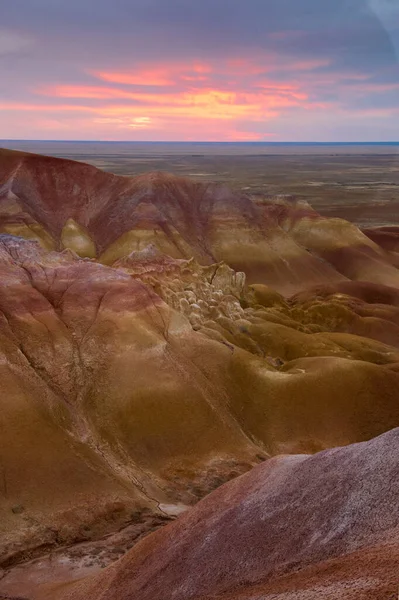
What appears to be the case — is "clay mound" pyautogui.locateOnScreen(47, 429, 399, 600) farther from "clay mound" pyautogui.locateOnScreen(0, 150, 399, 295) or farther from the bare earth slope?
"clay mound" pyautogui.locateOnScreen(0, 150, 399, 295)

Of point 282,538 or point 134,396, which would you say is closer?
point 282,538

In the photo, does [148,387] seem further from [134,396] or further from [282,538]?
[282,538]

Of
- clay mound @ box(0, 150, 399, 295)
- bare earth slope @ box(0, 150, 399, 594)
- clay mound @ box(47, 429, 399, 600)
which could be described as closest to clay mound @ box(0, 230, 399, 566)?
bare earth slope @ box(0, 150, 399, 594)

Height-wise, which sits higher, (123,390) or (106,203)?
(106,203)

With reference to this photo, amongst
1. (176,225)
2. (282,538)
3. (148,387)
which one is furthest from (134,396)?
(176,225)

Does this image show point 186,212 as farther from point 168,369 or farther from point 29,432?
point 29,432

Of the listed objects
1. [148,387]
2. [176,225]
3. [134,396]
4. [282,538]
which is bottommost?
[134,396]

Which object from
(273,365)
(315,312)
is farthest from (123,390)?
(315,312)
